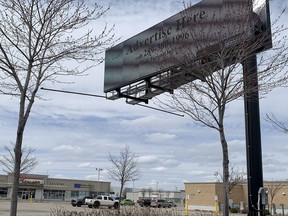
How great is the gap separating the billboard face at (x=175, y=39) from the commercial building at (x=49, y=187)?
234ft

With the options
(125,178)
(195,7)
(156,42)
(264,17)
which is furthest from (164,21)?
(125,178)

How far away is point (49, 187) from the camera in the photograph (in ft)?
293

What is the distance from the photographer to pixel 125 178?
4034 cm

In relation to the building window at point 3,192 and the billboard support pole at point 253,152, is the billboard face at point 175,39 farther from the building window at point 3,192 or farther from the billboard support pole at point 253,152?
the building window at point 3,192

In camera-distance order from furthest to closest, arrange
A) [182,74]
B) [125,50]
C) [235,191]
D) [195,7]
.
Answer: [235,191], [125,50], [195,7], [182,74]

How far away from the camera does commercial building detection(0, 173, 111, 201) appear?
83.0 m

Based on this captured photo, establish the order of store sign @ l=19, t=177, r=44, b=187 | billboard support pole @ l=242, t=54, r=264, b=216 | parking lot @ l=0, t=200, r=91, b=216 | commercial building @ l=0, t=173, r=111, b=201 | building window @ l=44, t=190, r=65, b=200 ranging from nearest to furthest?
billboard support pole @ l=242, t=54, r=264, b=216 → parking lot @ l=0, t=200, r=91, b=216 → commercial building @ l=0, t=173, r=111, b=201 → store sign @ l=19, t=177, r=44, b=187 → building window @ l=44, t=190, r=65, b=200

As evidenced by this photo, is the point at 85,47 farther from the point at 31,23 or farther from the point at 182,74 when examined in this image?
the point at 182,74

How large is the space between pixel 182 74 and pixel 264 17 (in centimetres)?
234

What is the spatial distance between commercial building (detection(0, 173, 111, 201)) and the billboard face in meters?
71.4

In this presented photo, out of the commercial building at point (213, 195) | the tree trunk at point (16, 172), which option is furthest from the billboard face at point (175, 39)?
the commercial building at point (213, 195)

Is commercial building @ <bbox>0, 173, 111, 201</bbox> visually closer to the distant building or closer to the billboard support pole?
the distant building

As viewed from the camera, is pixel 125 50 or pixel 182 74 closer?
pixel 182 74

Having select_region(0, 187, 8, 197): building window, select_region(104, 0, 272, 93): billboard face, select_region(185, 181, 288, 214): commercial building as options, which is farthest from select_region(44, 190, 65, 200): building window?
select_region(104, 0, 272, 93): billboard face
